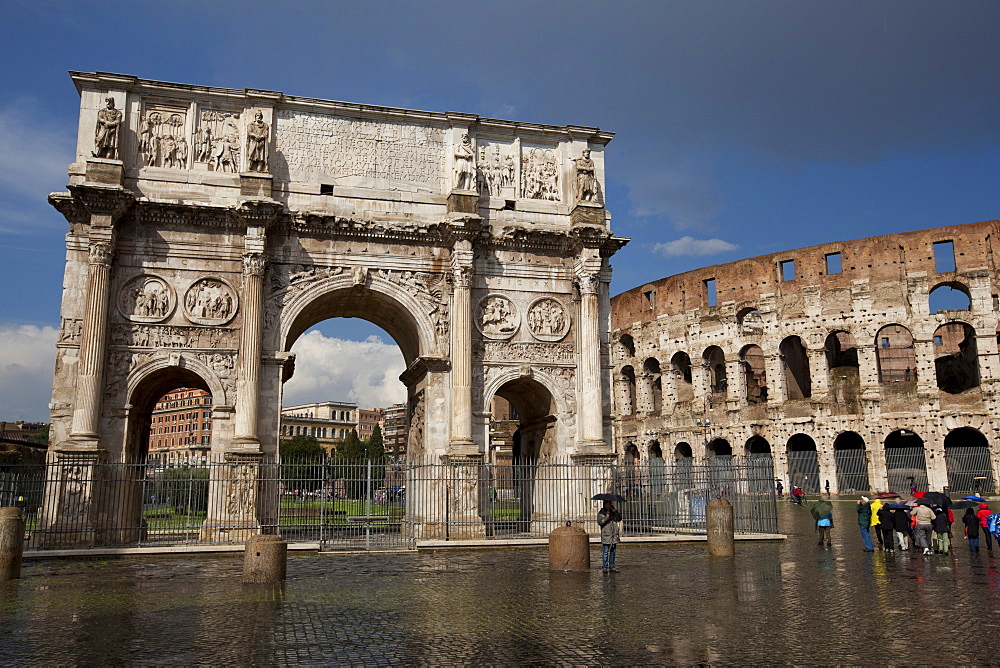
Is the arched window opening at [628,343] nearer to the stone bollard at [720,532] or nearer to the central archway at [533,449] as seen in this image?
the central archway at [533,449]

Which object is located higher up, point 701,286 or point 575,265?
point 701,286

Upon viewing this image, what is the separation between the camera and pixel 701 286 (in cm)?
4338

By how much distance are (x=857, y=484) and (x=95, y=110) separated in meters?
33.3

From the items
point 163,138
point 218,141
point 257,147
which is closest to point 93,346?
point 163,138

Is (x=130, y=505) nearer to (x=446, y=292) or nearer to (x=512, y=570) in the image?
(x=446, y=292)

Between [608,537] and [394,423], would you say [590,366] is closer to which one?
[608,537]

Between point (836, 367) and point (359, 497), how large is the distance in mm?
30018

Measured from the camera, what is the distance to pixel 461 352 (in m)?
20.0

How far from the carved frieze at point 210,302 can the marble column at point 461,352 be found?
5220mm

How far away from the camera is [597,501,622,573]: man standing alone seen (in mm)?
12141

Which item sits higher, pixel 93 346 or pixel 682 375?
pixel 682 375

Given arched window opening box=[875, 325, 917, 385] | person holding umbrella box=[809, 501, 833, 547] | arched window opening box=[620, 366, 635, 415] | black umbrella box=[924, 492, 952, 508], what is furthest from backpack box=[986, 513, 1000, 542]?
arched window opening box=[875, 325, 917, 385]

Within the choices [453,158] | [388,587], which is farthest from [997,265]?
[388,587]

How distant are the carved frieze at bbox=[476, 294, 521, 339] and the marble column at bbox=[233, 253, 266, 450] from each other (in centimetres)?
534
